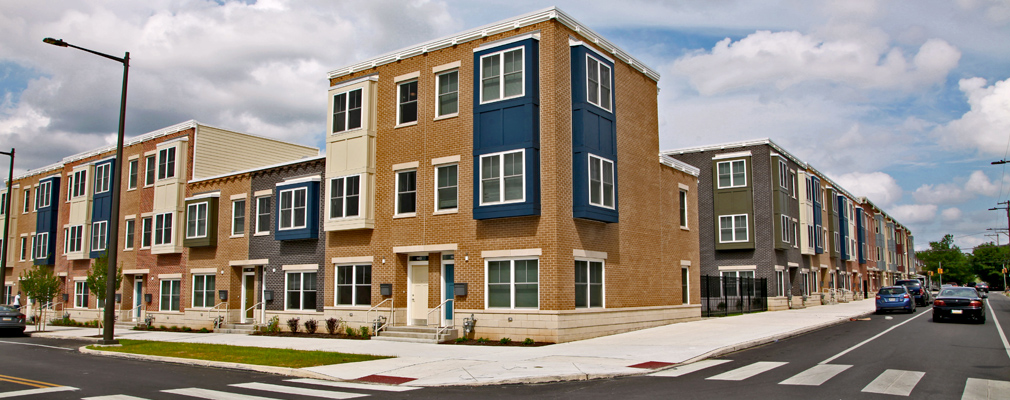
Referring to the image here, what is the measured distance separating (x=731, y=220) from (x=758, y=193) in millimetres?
2195

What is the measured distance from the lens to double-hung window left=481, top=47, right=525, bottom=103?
20.7 m

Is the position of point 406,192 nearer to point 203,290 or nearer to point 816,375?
point 203,290

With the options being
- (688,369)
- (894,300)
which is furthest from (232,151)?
(894,300)

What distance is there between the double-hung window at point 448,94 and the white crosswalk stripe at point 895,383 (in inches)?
571

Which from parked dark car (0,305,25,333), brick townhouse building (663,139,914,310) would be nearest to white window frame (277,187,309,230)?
parked dark car (0,305,25,333)

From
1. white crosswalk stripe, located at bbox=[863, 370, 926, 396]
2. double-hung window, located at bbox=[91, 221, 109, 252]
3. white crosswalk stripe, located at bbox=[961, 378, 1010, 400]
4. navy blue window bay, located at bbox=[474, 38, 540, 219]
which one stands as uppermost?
navy blue window bay, located at bbox=[474, 38, 540, 219]

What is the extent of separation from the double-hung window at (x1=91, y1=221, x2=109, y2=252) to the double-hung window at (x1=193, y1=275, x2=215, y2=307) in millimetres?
9074

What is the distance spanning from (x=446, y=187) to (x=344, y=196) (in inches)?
176

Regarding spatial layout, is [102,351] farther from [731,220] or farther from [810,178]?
[810,178]

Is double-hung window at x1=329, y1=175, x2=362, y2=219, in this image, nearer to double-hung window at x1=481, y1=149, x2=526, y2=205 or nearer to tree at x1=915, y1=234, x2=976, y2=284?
double-hung window at x1=481, y1=149, x2=526, y2=205

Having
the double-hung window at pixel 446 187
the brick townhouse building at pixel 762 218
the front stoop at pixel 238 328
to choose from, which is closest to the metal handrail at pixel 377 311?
the double-hung window at pixel 446 187

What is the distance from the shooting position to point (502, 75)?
68.8 feet

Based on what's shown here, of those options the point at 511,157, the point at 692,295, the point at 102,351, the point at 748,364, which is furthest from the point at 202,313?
the point at 748,364

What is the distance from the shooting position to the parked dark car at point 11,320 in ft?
97.0
